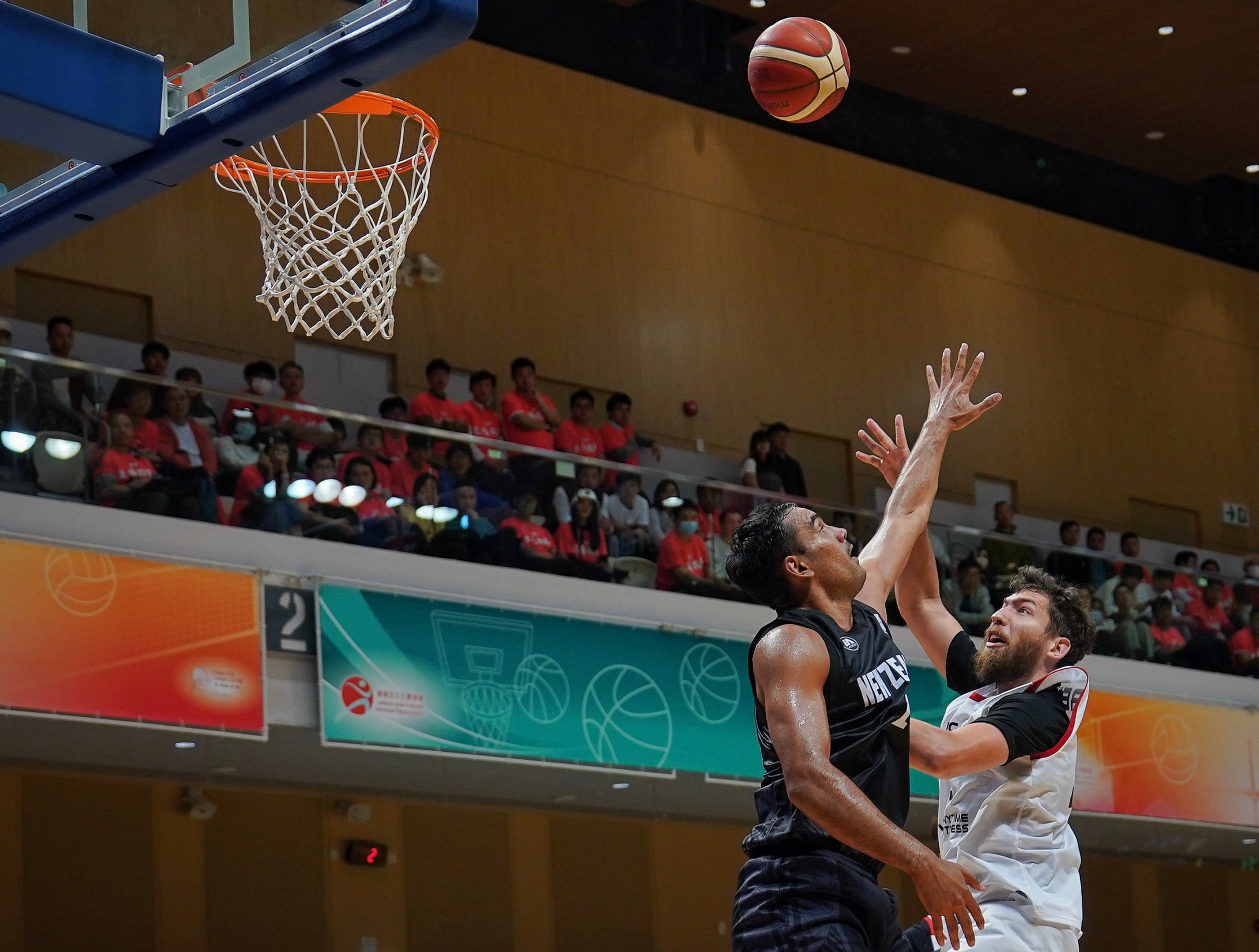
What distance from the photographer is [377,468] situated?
11117 mm

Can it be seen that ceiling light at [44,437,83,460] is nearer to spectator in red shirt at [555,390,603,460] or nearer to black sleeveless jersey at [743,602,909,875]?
spectator in red shirt at [555,390,603,460]

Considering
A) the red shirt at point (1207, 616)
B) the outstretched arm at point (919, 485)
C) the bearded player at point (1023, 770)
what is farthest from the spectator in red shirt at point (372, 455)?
the red shirt at point (1207, 616)

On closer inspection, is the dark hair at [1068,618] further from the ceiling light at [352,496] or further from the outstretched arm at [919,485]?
the ceiling light at [352,496]

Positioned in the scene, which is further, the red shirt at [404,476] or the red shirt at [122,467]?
the red shirt at [404,476]

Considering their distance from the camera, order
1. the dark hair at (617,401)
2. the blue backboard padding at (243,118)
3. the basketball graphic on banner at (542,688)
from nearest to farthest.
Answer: the blue backboard padding at (243,118) < the basketball graphic on banner at (542,688) < the dark hair at (617,401)

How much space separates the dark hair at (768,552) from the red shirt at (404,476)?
7.11 m

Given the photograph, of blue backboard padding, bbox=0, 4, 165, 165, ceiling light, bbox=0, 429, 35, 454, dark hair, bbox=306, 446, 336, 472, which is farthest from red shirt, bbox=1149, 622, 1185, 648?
blue backboard padding, bbox=0, 4, 165, 165

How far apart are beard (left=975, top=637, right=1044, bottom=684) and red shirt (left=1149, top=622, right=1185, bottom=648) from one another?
1045 centimetres

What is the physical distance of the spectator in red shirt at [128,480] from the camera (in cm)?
1016

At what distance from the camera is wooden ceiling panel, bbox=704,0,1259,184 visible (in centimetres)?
1714

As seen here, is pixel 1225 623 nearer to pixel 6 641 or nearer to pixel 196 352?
pixel 196 352

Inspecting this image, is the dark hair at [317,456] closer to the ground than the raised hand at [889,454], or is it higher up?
higher up

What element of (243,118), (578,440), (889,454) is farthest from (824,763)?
(578,440)

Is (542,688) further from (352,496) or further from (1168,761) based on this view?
(1168,761)
